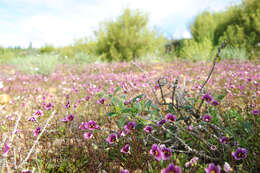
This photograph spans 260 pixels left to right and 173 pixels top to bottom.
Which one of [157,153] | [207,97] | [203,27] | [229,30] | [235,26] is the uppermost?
[203,27]

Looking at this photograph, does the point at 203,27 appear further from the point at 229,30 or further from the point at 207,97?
the point at 207,97

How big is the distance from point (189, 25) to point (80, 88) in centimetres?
1807

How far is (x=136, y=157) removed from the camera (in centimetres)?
154

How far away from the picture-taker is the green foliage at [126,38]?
520 inches

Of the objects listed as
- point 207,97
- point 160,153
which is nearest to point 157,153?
point 160,153

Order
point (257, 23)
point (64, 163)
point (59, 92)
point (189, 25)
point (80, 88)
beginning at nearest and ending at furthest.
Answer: point (64, 163), point (80, 88), point (59, 92), point (257, 23), point (189, 25)

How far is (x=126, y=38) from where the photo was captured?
512 inches

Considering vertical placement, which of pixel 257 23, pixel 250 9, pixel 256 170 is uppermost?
pixel 250 9

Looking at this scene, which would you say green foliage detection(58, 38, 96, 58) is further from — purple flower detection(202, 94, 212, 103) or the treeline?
purple flower detection(202, 94, 212, 103)

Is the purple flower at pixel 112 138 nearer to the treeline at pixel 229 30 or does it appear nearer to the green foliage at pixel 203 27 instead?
the treeline at pixel 229 30

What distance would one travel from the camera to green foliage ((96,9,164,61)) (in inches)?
520

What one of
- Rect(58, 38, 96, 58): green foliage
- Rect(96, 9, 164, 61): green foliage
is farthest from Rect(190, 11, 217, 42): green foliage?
Rect(58, 38, 96, 58): green foliage

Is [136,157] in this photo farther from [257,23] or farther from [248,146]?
[257,23]

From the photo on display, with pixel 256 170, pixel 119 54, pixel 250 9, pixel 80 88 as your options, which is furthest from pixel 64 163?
Result: pixel 250 9
